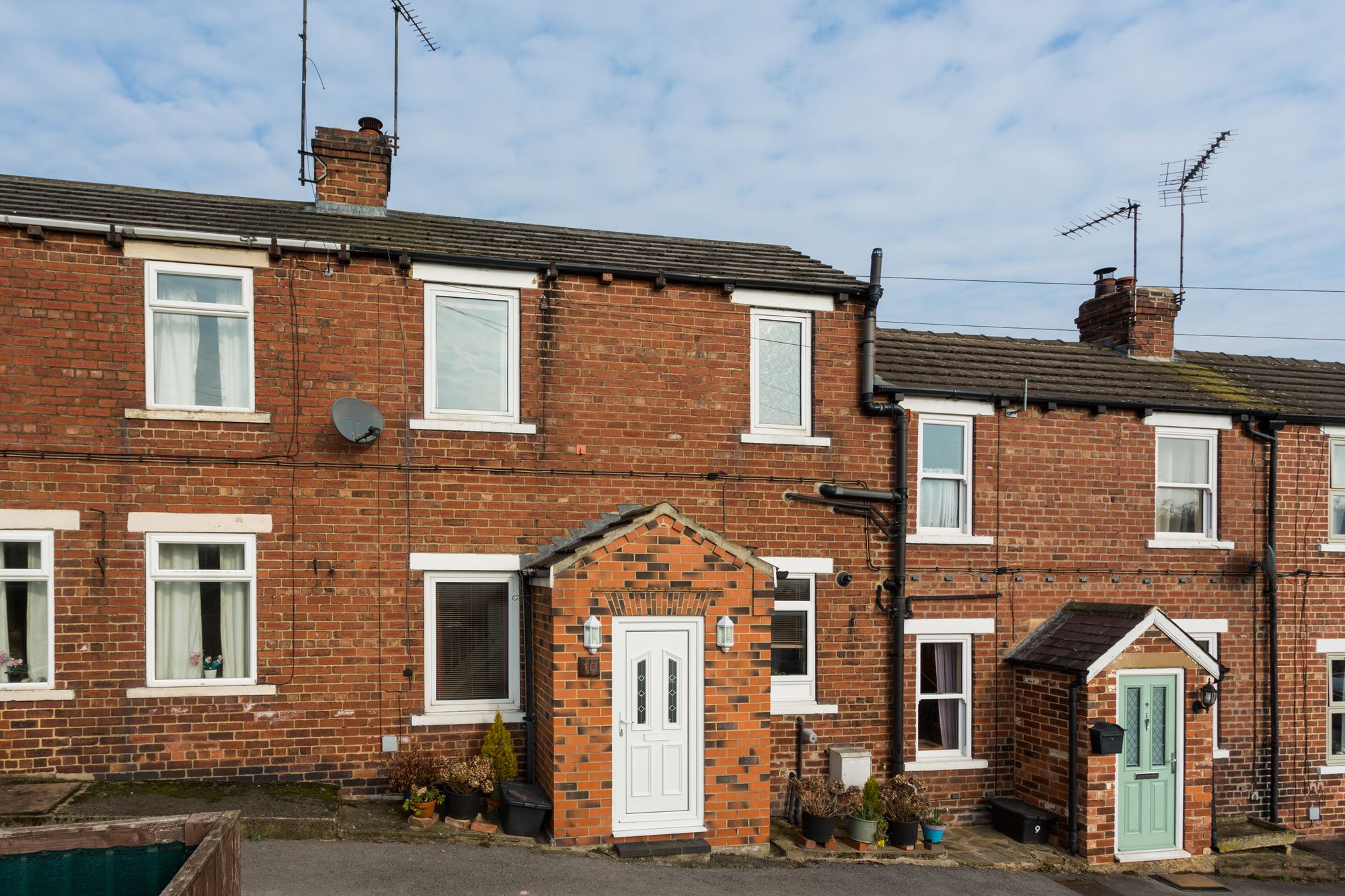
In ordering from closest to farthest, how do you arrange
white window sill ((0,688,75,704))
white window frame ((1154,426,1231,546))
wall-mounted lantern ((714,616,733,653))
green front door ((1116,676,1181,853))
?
1. white window sill ((0,688,75,704))
2. wall-mounted lantern ((714,616,733,653))
3. green front door ((1116,676,1181,853))
4. white window frame ((1154,426,1231,546))

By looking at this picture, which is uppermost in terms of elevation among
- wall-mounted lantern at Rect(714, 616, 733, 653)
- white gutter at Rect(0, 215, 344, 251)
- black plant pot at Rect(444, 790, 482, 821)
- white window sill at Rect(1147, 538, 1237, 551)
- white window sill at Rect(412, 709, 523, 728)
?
white gutter at Rect(0, 215, 344, 251)

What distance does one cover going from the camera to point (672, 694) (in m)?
8.65

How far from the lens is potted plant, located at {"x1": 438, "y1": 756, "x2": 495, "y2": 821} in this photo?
8.45 metres

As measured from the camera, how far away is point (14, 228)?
8.47 m

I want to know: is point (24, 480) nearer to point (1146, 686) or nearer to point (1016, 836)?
point (1016, 836)

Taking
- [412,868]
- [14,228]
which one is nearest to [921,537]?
[412,868]

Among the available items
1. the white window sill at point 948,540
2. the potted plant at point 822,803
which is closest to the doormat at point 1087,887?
the potted plant at point 822,803

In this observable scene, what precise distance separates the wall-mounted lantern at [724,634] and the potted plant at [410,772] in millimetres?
3212

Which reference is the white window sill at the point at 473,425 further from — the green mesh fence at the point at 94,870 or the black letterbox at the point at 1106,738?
the black letterbox at the point at 1106,738

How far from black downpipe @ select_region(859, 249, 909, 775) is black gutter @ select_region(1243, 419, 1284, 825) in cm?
540

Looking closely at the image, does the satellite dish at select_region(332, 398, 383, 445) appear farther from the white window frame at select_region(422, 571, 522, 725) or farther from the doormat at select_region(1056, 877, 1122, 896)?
the doormat at select_region(1056, 877, 1122, 896)

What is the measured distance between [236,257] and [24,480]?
9.62 feet

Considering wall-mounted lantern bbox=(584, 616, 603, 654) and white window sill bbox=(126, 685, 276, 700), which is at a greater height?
wall-mounted lantern bbox=(584, 616, 603, 654)

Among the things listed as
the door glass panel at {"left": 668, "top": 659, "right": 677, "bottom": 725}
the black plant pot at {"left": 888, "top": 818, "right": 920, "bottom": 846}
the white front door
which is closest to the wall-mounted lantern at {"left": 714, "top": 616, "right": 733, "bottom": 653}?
the white front door
